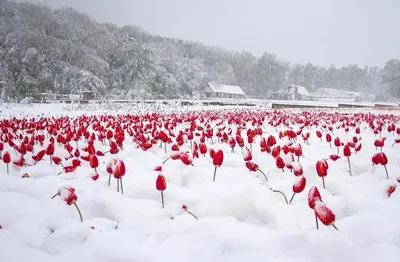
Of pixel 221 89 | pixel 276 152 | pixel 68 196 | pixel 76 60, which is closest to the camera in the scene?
pixel 68 196

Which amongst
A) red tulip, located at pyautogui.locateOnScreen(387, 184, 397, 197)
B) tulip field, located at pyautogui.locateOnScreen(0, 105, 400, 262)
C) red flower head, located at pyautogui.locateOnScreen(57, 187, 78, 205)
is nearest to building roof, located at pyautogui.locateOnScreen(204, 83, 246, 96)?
tulip field, located at pyautogui.locateOnScreen(0, 105, 400, 262)

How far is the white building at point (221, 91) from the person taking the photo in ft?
247

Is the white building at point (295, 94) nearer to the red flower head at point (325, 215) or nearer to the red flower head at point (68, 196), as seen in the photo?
the red flower head at point (325, 215)

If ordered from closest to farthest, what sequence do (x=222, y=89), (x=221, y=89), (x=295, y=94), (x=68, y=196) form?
(x=68, y=196), (x=221, y=89), (x=222, y=89), (x=295, y=94)

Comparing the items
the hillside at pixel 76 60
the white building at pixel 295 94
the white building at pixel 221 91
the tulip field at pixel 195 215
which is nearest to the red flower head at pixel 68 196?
the tulip field at pixel 195 215

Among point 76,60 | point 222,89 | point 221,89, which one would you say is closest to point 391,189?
point 76,60

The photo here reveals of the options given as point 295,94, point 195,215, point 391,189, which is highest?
point 295,94

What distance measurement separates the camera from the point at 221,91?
7725 cm

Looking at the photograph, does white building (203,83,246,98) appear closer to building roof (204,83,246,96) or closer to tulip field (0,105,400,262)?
→ building roof (204,83,246,96)

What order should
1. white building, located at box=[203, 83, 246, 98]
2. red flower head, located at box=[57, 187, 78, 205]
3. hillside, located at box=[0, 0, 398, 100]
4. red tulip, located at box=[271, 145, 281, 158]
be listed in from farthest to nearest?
white building, located at box=[203, 83, 246, 98] → hillside, located at box=[0, 0, 398, 100] → red tulip, located at box=[271, 145, 281, 158] → red flower head, located at box=[57, 187, 78, 205]

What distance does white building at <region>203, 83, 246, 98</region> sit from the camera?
247 feet

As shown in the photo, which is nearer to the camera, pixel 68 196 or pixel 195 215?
pixel 68 196

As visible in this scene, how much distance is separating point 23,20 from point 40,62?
8.79m

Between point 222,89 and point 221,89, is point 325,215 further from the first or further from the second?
point 222,89
